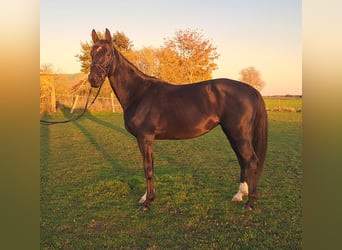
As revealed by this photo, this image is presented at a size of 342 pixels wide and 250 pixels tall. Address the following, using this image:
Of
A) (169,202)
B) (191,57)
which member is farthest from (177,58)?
(169,202)

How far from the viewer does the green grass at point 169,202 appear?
9.80ft

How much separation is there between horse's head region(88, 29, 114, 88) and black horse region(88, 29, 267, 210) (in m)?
0.11

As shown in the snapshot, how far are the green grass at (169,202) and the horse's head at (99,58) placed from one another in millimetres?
1690

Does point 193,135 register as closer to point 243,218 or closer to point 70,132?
point 243,218

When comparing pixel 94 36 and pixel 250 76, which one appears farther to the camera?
pixel 250 76

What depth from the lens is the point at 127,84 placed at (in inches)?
153

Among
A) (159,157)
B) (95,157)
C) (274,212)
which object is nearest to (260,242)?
(274,212)

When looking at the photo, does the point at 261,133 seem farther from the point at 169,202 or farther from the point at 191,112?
the point at 169,202

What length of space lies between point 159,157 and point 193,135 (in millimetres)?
3197

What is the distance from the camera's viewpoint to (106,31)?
3.47 metres

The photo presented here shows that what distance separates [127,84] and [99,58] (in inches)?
21.1

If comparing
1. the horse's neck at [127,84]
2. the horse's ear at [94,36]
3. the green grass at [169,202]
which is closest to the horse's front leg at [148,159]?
the green grass at [169,202]

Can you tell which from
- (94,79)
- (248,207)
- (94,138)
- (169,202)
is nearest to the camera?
(94,79)
